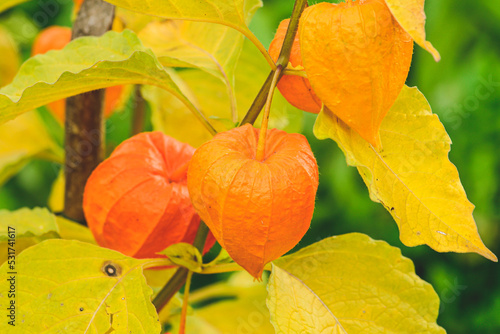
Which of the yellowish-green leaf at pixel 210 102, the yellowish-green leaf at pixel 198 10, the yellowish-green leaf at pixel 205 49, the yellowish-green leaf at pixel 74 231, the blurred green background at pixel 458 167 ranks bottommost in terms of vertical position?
the blurred green background at pixel 458 167

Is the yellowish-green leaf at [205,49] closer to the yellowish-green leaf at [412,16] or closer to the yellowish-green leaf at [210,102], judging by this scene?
the yellowish-green leaf at [210,102]

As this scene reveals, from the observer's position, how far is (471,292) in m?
1.50

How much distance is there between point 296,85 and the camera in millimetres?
558

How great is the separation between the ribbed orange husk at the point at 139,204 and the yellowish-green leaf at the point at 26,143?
0.45 meters

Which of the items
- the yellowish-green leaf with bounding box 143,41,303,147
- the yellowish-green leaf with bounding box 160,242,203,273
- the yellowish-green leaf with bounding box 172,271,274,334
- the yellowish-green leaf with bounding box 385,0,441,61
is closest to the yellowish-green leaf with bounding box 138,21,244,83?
the yellowish-green leaf with bounding box 143,41,303,147

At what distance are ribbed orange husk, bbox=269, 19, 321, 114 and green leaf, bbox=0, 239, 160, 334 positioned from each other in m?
0.25

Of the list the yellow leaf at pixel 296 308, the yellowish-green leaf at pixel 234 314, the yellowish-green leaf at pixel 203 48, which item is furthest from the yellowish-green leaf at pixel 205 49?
the yellowish-green leaf at pixel 234 314

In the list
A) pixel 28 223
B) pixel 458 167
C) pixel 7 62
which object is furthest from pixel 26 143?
pixel 458 167

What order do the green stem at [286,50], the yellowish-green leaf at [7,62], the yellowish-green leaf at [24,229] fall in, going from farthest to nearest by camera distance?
the yellowish-green leaf at [7,62] < the yellowish-green leaf at [24,229] < the green stem at [286,50]

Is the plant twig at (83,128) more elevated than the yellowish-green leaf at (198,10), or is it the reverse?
the yellowish-green leaf at (198,10)

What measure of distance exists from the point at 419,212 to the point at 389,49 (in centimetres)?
15

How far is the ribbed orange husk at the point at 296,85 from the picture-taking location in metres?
0.55

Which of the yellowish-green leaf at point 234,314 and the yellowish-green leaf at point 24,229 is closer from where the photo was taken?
the yellowish-green leaf at point 24,229

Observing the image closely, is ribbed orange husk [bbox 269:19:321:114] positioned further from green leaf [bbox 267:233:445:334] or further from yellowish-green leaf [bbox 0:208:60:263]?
yellowish-green leaf [bbox 0:208:60:263]
